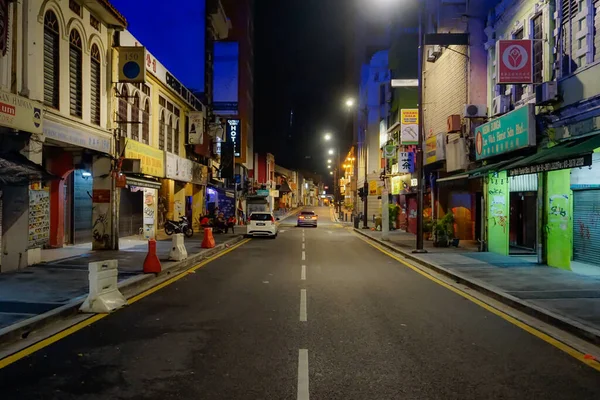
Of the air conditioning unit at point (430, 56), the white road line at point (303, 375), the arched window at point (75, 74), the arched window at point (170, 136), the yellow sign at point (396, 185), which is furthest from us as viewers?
the yellow sign at point (396, 185)

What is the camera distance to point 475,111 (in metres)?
18.6

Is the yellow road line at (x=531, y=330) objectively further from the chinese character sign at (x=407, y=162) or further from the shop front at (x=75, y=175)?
the chinese character sign at (x=407, y=162)

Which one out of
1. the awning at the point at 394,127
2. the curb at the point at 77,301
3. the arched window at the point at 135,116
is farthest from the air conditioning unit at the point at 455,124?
the awning at the point at 394,127

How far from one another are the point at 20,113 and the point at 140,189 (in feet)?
41.2

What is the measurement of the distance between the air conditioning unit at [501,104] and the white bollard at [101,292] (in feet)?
46.9

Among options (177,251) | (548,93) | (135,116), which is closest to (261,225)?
(135,116)

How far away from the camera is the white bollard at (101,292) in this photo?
27.9 ft

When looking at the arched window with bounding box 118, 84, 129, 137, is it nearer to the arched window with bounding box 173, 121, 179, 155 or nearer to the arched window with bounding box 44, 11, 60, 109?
the arched window with bounding box 44, 11, 60, 109

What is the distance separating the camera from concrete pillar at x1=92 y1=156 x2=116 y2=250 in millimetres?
18406

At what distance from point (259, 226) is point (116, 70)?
43.0ft

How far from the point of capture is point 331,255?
1906cm

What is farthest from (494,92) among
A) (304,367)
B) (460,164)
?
(304,367)

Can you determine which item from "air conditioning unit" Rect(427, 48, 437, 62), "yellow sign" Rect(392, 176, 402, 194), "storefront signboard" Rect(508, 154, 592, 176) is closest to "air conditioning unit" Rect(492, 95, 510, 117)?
"storefront signboard" Rect(508, 154, 592, 176)

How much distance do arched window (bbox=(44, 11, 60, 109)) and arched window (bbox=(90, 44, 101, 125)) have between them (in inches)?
88.7
